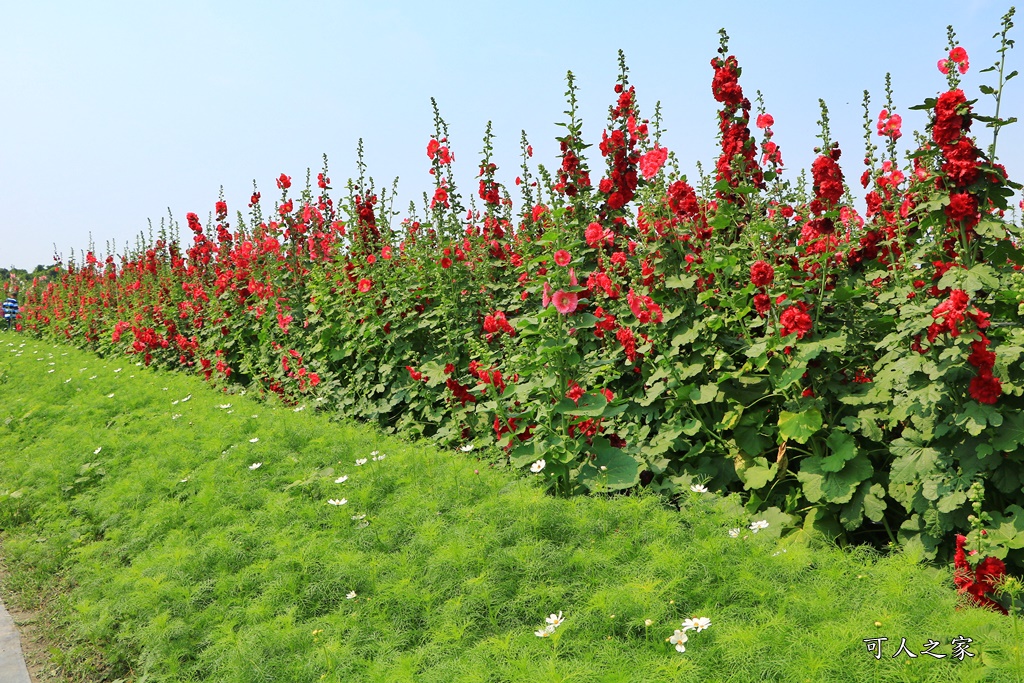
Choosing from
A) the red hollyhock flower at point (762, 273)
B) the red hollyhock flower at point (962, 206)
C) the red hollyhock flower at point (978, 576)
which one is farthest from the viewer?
the red hollyhock flower at point (762, 273)

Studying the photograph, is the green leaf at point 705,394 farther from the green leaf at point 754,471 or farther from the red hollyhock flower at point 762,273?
the red hollyhock flower at point 762,273

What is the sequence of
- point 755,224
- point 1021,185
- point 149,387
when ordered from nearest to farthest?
point 1021,185 < point 755,224 < point 149,387

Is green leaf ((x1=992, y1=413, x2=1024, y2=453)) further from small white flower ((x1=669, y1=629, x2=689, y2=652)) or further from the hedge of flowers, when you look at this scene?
small white flower ((x1=669, y1=629, x2=689, y2=652))

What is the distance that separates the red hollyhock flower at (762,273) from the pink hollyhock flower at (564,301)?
963 mm

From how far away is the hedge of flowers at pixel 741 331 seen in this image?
3.21m

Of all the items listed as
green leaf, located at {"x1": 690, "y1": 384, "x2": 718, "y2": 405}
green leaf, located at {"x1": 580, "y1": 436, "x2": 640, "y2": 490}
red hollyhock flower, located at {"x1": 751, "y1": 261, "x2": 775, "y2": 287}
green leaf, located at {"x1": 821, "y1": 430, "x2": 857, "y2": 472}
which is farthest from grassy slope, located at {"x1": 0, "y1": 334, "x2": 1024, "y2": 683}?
red hollyhock flower, located at {"x1": 751, "y1": 261, "x2": 775, "y2": 287}

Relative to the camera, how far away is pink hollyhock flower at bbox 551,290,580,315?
4004mm

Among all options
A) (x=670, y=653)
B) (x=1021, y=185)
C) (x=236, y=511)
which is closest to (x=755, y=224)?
(x=1021, y=185)

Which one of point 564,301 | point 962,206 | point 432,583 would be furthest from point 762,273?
point 432,583

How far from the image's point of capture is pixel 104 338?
11695mm

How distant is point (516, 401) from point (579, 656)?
231 centimetres

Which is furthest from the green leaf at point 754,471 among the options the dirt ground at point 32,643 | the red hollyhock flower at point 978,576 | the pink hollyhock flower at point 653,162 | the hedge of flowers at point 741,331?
the dirt ground at point 32,643

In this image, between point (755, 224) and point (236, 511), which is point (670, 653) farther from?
point (236, 511)

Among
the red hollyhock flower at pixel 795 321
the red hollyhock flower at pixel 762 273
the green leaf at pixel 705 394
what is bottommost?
the green leaf at pixel 705 394
